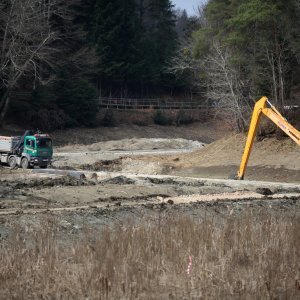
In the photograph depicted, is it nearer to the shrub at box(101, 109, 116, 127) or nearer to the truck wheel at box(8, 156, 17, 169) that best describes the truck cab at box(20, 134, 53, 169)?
the truck wheel at box(8, 156, 17, 169)

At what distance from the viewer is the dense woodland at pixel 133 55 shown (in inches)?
1540

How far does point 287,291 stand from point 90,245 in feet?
10.4

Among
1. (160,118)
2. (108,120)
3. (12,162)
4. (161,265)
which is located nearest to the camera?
(161,265)

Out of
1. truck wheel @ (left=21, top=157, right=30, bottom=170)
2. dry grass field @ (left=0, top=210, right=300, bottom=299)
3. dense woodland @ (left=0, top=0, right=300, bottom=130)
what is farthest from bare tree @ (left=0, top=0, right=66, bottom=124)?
dry grass field @ (left=0, top=210, right=300, bottom=299)

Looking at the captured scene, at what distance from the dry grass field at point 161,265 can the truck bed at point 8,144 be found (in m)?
30.3

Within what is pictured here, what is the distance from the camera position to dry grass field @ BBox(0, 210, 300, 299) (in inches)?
290

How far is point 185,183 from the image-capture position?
101ft

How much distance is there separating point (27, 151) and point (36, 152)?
82 centimetres

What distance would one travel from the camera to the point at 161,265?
833 cm

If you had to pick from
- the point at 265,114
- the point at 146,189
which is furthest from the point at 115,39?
the point at 146,189

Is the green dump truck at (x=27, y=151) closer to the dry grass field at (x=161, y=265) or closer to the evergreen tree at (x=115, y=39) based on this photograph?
the dry grass field at (x=161, y=265)

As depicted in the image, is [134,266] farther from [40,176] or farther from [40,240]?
[40,176]

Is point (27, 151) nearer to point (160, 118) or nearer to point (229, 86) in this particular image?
point (229, 86)

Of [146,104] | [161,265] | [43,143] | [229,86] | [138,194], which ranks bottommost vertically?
[138,194]
